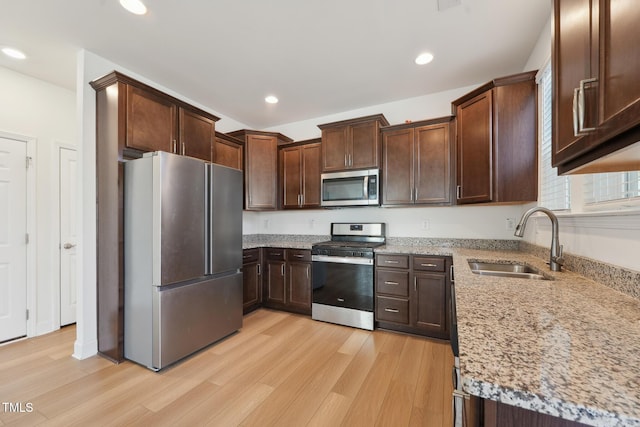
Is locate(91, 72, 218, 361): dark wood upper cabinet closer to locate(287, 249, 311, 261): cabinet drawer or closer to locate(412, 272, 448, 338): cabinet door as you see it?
locate(287, 249, 311, 261): cabinet drawer

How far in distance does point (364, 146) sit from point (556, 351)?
280cm

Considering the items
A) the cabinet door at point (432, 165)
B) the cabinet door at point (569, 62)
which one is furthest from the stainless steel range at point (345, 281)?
the cabinet door at point (569, 62)

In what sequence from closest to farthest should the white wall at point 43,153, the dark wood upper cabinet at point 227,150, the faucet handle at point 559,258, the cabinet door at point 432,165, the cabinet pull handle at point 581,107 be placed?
1. the cabinet pull handle at point 581,107
2. the faucet handle at point 559,258
3. the white wall at point 43,153
4. the cabinet door at point 432,165
5. the dark wood upper cabinet at point 227,150

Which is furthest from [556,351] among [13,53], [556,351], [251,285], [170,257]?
[13,53]

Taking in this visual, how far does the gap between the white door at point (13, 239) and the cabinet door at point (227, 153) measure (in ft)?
6.14

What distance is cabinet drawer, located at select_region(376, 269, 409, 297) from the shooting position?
9.09 feet

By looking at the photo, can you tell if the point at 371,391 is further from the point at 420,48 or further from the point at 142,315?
the point at 420,48

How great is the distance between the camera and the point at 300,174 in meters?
3.71

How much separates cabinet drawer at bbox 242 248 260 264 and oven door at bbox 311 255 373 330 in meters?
0.82

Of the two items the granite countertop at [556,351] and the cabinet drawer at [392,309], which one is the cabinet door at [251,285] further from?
the granite countertop at [556,351]

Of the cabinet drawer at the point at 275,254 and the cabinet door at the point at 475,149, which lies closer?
the cabinet door at the point at 475,149

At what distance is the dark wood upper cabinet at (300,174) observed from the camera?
11.8 ft

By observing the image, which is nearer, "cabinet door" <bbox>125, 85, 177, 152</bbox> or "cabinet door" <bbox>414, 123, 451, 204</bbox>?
"cabinet door" <bbox>125, 85, 177, 152</bbox>

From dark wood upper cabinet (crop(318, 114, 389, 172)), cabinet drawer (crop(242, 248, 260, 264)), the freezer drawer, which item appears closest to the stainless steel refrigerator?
the freezer drawer
